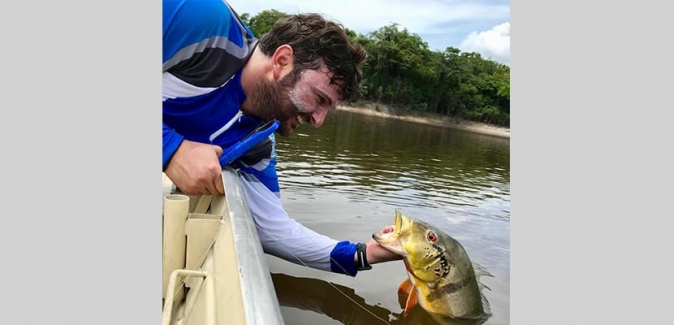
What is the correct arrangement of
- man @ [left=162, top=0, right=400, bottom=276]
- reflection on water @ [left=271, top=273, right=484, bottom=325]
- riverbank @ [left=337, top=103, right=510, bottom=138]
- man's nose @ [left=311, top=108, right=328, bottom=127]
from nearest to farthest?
man @ [left=162, top=0, right=400, bottom=276] → man's nose @ [left=311, top=108, right=328, bottom=127] → reflection on water @ [left=271, top=273, right=484, bottom=325] → riverbank @ [left=337, top=103, right=510, bottom=138]

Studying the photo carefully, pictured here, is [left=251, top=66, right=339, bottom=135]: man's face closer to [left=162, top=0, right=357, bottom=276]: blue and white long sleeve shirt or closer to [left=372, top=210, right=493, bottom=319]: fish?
[left=162, top=0, right=357, bottom=276]: blue and white long sleeve shirt

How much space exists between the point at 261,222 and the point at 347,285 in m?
0.88

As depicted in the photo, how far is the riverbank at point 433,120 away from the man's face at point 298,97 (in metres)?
30.9

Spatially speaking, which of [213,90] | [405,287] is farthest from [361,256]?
[213,90]

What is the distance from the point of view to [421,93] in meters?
35.8

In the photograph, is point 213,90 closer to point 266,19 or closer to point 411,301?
point 411,301

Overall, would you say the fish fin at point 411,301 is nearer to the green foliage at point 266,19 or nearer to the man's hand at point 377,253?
the man's hand at point 377,253

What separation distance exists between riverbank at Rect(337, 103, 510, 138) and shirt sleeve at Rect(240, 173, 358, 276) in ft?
99.9

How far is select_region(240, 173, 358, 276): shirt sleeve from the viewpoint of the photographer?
8.49ft

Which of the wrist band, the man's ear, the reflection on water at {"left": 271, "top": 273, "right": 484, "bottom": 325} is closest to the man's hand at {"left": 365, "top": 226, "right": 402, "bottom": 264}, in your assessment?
the wrist band

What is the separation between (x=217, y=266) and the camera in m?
1.39

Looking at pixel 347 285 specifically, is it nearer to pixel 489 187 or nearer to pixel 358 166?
pixel 358 166

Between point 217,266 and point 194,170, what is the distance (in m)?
0.54

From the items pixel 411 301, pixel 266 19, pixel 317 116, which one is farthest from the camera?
pixel 266 19
